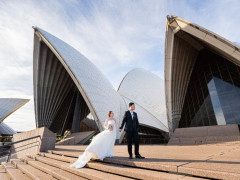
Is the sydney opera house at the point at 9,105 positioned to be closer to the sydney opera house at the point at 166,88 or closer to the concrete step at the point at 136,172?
the sydney opera house at the point at 166,88

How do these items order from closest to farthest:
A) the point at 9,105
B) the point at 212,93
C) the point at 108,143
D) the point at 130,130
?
the point at 130,130, the point at 108,143, the point at 212,93, the point at 9,105

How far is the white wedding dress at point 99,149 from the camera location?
4.21 metres

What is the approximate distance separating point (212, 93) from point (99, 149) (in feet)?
39.3

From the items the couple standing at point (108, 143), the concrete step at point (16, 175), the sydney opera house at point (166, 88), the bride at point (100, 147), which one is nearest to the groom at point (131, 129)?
the couple standing at point (108, 143)

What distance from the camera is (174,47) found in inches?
527

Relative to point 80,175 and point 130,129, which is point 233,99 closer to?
point 130,129

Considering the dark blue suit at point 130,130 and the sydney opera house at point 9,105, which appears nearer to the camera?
the dark blue suit at point 130,130

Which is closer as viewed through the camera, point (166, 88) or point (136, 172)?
point (136, 172)

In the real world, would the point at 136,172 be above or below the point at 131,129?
below

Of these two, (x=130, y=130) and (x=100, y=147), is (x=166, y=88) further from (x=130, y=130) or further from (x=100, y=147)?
(x=100, y=147)

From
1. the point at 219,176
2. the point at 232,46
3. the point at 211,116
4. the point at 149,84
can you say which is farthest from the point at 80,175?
the point at 149,84

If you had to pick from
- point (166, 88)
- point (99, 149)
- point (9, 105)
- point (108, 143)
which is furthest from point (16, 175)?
point (9, 105)

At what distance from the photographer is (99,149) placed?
14.3ft

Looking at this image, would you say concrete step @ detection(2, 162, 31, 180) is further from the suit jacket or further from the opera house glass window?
the opera house glass window
